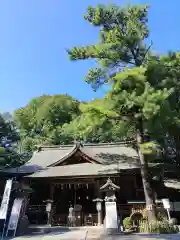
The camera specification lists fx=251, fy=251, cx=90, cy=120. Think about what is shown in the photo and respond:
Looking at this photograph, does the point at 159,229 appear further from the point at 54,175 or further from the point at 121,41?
the point at 121,41

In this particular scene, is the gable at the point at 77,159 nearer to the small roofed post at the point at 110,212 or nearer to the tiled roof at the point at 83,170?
the tiled roof at the point at 83,170

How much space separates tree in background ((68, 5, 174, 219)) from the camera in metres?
12.9

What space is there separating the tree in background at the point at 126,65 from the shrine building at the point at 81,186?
113 inches

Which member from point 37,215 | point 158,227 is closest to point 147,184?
point 158,227

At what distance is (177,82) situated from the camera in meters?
16.2

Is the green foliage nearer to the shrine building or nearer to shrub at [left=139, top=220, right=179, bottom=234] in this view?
the shrine building

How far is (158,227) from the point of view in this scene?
1194 cm

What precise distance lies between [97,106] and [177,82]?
6338 millimetres

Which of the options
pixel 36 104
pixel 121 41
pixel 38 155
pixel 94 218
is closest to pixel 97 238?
pixel 94 218

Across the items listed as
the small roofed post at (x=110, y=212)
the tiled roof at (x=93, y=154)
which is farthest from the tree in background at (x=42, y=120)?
the small roofed post at (x=110, y=212)

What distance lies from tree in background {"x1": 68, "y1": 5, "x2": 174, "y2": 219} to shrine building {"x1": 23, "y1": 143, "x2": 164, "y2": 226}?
9.43 feet

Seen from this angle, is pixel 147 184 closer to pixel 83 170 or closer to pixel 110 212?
pixel 110 212

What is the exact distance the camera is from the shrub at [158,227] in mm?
11859

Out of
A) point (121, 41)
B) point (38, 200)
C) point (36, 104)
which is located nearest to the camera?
point (121, 41)
